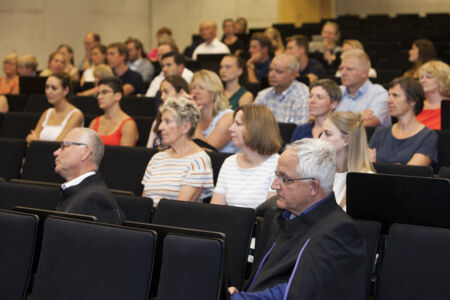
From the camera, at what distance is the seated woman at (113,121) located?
4977mm

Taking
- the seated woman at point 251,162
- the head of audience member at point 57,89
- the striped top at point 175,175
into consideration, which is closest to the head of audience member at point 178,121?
the striped top at point 175,175

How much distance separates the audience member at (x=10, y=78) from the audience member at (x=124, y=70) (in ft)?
3.98

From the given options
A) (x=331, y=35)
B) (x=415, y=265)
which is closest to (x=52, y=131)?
(x=415, y=265)

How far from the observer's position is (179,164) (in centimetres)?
378

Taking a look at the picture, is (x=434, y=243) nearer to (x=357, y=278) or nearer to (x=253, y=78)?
(x=357, y=278)

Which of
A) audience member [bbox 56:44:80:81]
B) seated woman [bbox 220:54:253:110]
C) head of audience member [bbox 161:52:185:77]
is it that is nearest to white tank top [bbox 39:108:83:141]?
head of audience member [bbox 161:52:185:77]

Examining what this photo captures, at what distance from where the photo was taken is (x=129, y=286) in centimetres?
225

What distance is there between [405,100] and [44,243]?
8.41ft

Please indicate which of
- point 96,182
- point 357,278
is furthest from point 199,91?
point 357,278

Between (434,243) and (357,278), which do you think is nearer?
(357,278)

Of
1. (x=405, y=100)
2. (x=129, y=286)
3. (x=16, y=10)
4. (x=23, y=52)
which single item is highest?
(x=16, y=10)

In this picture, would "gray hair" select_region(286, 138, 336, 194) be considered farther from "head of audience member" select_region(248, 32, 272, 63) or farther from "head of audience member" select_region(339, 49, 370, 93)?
"head of audience member" select_region(248, 32, 272, 63)

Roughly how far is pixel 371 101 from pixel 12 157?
2.71 metres

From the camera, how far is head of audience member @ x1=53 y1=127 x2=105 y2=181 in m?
3.08
